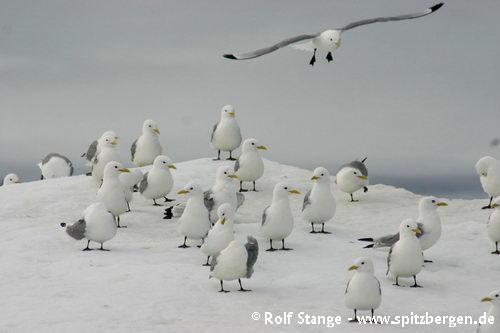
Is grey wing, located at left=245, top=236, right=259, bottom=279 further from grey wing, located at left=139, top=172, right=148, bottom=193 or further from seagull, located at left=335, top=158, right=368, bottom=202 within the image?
seagull, located at left=335, top=158, right=368, bottom=202

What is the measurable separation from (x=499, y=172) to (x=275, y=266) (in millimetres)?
7989

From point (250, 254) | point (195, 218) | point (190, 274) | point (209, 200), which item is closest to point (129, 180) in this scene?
point (209, 200)

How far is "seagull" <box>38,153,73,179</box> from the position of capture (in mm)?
29875

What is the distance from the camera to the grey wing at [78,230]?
1861 centimetres

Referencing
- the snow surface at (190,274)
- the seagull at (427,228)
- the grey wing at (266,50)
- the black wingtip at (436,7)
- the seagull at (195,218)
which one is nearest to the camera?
the snow surface at (190,274)

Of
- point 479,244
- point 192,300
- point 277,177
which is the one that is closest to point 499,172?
point 479,244

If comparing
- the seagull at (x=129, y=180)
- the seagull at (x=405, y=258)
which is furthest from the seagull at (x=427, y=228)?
the seagull at (x=129, y=180)

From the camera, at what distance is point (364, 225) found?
22.4 metres

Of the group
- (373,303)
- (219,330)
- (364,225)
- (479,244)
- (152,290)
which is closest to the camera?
(219,330)

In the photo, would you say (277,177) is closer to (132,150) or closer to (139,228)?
(132,150)

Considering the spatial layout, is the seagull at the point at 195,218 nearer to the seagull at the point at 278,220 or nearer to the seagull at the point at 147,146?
the seagull at the point at 278,220

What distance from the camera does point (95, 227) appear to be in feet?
60.7

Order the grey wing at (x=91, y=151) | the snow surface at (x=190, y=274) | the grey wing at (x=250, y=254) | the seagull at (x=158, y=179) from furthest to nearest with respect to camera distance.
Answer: the grey wing at (x=91, y=151) < the seagull at (x=158, y=179) < the grey wing at (x=250, y=254) < the snow surface at (x=190, y=274)

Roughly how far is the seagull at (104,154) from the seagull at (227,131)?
9.98 feet
